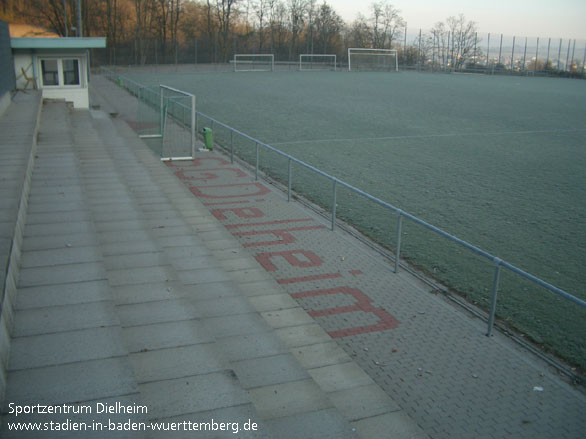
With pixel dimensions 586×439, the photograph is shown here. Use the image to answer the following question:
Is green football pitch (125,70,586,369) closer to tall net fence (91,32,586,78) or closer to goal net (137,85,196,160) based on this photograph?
goal net (137,85,196,160)

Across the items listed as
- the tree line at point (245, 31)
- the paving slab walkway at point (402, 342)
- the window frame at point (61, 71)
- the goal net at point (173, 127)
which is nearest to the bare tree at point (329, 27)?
the tree line at point (245, 31)

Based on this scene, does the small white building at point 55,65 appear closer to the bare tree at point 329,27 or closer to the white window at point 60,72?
the white window at point 60,72

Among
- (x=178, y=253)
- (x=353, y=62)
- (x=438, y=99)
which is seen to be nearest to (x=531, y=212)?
(x=178, y=253)

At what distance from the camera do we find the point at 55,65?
842 inches

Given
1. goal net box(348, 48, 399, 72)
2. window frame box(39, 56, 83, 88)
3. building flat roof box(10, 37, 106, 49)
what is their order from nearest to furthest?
building flat roof box(10, 37, 106, 49)
window frame box(39, 56, 83, 88)
goal net box(348, 48, 399, 72)

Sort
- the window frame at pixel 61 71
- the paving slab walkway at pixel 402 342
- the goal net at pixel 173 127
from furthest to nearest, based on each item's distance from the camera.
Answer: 1. the window frame at pixel 61 71
2. the goal net at pixel 173 127
3. the paving slab walkway at pixel 402 342

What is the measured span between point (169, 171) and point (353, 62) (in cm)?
Result: 5065

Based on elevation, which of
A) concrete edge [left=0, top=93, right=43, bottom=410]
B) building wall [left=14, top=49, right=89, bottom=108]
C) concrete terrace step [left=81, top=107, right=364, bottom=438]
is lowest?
concrete terrace step [left=81, top=107, right=364, bottom=438]

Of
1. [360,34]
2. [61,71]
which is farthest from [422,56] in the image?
[61,71]

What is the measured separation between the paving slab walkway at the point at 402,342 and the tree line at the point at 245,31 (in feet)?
184

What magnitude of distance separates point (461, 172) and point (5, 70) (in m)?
14.3

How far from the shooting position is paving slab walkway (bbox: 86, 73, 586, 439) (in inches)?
190

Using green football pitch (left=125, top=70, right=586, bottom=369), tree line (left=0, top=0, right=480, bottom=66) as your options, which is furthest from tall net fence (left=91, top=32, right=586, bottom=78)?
green football pitch (left=125, top=70, right=586, bottom=369)

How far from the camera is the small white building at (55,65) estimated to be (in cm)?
2027
